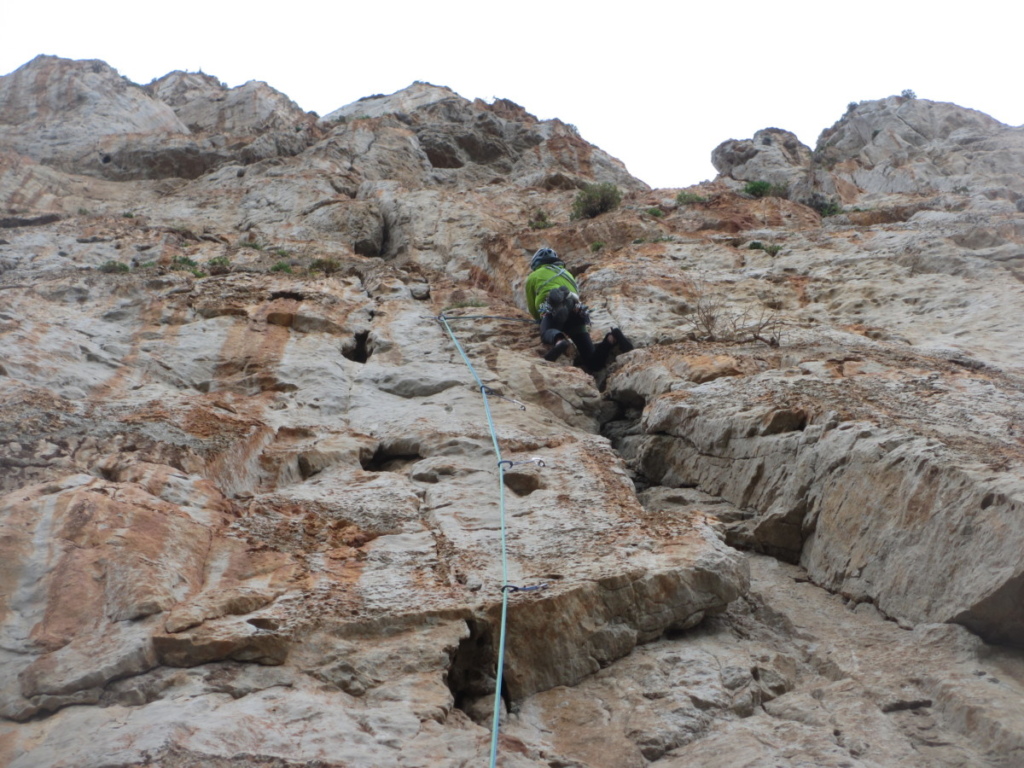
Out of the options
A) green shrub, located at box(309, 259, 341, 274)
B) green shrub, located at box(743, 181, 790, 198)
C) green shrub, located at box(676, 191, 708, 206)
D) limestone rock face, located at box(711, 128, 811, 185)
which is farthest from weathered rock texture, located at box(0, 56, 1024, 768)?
limestone rock face, located at box(711, 128, 811, 185)

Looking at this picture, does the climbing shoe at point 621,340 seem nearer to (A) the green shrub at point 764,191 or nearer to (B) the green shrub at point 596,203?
(B) the green shrub at point 596,203

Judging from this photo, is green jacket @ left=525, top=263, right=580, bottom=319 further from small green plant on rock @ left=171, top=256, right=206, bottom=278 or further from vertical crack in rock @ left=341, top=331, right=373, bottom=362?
small green plant on rock @ left=171, top=256, right=206, bottom=278

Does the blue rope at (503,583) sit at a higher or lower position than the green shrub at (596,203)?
lower

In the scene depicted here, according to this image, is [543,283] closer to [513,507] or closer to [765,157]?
[513,507]

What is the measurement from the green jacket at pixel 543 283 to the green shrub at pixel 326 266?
3.13 m

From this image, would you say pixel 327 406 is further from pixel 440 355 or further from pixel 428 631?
pixel 428 631

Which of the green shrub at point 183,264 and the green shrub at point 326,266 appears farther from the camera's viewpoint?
the green shrub at point 326,266

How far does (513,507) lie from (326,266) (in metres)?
7.19

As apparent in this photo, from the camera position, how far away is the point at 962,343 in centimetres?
883

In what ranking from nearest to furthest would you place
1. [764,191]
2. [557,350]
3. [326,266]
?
1. [557,350]
2. [326,266]
3. [764,191]

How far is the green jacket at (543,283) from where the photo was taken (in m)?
10.6

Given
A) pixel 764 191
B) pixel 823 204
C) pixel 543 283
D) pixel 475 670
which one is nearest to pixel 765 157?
pixel 764 191

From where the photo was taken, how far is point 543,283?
35.1 feet

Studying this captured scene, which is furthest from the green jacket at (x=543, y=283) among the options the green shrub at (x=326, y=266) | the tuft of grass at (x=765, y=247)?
the tuft of grass at (x=765, y=247)
